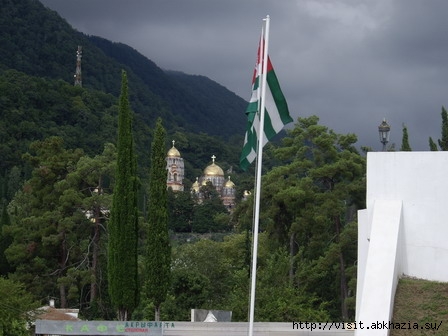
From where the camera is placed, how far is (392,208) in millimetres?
15336

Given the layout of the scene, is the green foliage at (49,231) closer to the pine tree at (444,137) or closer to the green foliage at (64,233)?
the green foliage at (64,233)

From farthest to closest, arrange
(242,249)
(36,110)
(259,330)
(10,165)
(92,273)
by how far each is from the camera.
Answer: (36,110) < (10,165) < (242,249) < (92,273) < (259,330)

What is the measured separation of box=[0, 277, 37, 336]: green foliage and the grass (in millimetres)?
9532

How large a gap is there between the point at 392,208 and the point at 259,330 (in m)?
4.09

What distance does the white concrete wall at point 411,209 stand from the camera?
49.7 feet

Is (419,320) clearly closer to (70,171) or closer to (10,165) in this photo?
(70,171)

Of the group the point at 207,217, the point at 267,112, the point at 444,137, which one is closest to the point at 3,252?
the point at 444,137

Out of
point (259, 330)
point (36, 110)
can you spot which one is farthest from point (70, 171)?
point (36, 110)

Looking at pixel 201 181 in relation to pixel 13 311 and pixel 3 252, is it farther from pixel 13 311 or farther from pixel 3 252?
pixel 13 311

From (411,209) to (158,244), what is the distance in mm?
9175

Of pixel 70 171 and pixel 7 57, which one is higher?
A: pixel 7 57

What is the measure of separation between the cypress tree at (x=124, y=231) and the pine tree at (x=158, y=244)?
18.3 inches

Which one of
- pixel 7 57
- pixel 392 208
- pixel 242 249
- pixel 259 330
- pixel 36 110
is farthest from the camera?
pixel 7 57

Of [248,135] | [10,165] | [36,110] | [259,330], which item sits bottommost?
[259,330]
